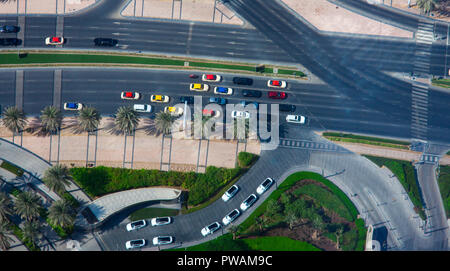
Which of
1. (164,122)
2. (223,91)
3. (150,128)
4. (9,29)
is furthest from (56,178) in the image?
(223,91)

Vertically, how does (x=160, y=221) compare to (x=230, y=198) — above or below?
below

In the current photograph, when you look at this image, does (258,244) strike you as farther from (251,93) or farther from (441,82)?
(441,82)

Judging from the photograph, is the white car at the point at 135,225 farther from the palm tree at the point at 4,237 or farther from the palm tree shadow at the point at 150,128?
the palm tree at the point at 4,237

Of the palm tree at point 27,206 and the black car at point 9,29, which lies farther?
the black car at point 9,29

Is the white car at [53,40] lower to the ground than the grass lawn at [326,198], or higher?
higher

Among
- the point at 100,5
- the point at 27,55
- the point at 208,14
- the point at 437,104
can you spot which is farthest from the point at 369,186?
the point at 27,55

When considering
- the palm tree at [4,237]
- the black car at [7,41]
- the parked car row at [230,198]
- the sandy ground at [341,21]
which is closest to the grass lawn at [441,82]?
the sandy ground at [341,21]
